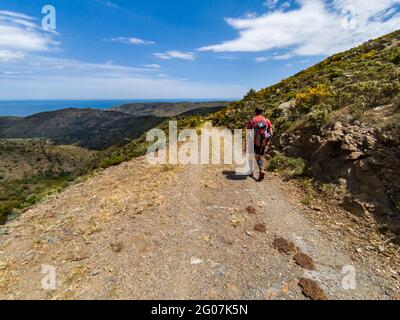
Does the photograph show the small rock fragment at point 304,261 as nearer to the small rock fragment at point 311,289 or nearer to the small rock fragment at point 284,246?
the small rock fragment at point 284,246

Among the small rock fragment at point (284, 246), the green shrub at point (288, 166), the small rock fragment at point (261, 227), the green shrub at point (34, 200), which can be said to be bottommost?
the green shrub at point (34, 200)

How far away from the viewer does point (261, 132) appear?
10125mm

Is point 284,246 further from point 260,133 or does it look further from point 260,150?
point 260,133

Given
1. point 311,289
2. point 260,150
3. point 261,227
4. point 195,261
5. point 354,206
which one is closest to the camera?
point 311,289

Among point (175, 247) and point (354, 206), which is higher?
point (354, 206)

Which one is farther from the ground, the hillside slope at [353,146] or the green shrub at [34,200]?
the hillside slope at [353,146]

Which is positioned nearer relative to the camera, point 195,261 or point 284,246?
point 195,261

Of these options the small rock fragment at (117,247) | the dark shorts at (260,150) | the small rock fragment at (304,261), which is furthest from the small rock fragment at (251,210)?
the small rock fragment at (117,247)

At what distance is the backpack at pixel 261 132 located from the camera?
1002cm

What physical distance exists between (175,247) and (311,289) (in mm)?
3183

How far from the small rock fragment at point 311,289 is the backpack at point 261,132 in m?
5.93

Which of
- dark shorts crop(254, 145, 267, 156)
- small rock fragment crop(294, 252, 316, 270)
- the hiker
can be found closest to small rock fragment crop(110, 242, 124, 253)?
small rock fragment crop(294, 252, 316, 270)

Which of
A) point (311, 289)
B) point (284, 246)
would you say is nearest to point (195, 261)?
point (284, 246)

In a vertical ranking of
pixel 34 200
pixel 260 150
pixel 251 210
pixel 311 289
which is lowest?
pixel 34 200
